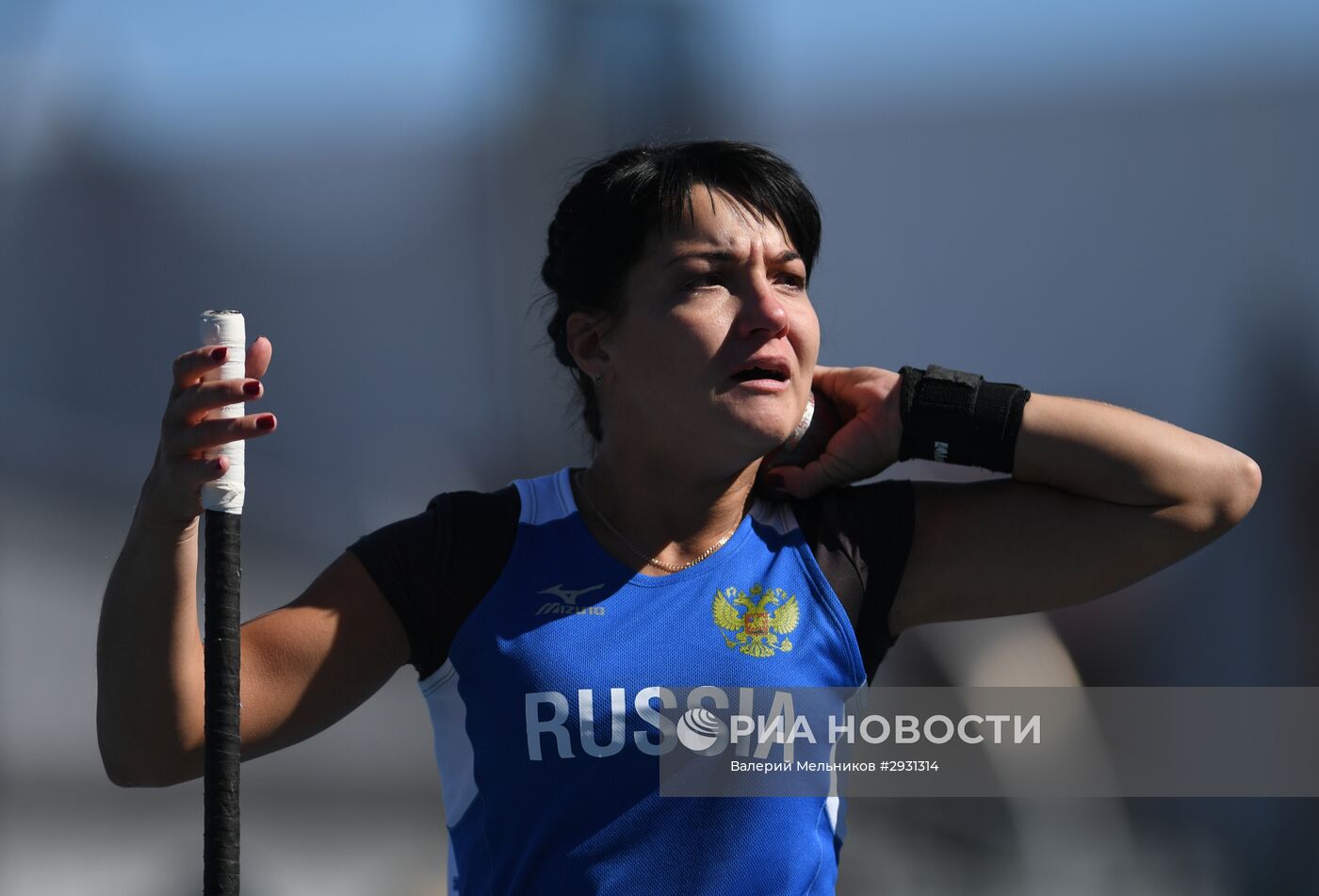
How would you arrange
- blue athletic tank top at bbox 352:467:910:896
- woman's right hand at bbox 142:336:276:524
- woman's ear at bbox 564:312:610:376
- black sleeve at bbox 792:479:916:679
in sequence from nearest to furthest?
woman's right hand at bbox 142:336:276:524 < blue athletic tank top at bbox 352:467:910:896 < black sleeve at bbox 792:479:916:679 < woman's ear at bbox 564:312:610:376

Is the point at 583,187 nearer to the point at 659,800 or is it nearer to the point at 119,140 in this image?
the point at 659,800

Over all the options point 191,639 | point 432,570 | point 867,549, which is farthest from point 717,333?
point 191,639

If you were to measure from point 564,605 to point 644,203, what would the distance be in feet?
1.85

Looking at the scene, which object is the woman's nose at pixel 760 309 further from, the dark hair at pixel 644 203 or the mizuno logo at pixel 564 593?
the mizuno logo at pixel 564 593

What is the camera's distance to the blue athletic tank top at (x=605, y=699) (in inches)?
64.1

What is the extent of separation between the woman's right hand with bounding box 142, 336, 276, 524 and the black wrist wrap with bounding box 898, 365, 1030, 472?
0.90 meters

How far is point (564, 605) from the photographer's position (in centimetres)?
171

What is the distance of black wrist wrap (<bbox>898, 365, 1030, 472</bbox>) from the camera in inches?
70.2

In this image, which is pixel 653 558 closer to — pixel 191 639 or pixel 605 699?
pixel 605 699

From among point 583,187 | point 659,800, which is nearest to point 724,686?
point 659,800

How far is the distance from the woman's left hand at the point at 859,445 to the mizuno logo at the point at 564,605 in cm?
34

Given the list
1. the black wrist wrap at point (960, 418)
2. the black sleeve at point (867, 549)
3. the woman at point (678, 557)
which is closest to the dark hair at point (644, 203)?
the woman at point (678, 557)

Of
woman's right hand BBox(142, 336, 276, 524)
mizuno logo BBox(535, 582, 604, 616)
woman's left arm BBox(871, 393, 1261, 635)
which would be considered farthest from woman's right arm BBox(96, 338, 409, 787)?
woman's left arm BBox(871, 393, 1261, 635)

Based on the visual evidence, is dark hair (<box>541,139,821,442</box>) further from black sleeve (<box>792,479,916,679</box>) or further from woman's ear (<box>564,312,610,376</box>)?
black sleeve (<box>792,479,916,679</box>)
